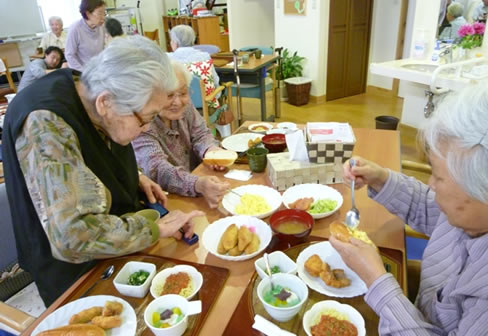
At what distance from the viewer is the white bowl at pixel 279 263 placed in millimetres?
973

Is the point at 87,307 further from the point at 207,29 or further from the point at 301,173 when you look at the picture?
the point at 207,29

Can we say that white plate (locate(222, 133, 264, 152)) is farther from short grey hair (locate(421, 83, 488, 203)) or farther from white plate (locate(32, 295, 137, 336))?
short grey hair (locate(421, 83, 488, 203))

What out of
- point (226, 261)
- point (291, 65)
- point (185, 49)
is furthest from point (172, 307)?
point (291, 65)

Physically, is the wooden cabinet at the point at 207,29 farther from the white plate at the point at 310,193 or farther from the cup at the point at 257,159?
the white plate at the point at 310,193

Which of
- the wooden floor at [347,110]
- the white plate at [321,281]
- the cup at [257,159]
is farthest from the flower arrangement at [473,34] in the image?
the white plate at [321,281]

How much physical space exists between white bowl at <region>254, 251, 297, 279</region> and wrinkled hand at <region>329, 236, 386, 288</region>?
0.13 meters

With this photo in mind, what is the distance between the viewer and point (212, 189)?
1380 mm

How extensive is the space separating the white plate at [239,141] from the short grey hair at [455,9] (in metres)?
2.55

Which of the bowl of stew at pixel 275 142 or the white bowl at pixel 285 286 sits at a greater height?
the bowl of stew at pixel 275 142

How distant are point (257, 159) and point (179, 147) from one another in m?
0.49

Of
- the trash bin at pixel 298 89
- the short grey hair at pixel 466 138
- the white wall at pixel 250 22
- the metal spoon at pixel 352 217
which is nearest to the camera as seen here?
the short grey hair at pixel 466 138

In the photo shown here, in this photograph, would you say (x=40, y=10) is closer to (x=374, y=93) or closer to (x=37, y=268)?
(x=374, y=93)

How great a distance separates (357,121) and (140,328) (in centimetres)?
417

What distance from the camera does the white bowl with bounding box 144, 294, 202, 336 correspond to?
822 millimetres
